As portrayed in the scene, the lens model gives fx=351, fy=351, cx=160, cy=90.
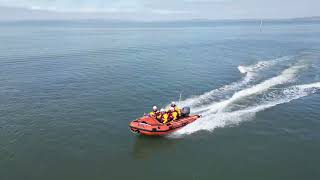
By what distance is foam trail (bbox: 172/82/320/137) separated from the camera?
2606 centimetres

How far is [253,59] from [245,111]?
2615cm

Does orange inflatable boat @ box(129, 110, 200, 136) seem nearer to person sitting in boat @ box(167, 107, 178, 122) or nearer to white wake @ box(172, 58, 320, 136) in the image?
person sitting in boat @ box(167, 107, 178, 122)

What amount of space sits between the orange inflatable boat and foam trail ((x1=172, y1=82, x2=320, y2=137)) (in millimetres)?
547

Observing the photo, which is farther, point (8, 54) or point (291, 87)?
point (8, 54)

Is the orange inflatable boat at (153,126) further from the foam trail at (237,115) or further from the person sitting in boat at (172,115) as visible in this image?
the foam trail at (237,115)

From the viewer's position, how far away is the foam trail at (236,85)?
3148 cm

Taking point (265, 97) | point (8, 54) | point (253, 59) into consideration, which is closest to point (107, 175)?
point (265, 97)

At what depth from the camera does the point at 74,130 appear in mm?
25422

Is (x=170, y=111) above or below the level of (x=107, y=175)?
above

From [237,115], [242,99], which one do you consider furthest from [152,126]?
[242,99]

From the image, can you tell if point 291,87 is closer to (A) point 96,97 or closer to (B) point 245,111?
(B) point 245,111

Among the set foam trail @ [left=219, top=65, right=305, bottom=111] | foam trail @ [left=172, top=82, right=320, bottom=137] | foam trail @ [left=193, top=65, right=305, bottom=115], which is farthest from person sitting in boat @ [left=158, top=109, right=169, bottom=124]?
foam trail @ [left=219, top=65, right=305, bottom=111]

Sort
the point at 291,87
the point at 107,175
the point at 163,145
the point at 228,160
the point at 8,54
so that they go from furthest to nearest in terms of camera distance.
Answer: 1. the point at 8,54
2. the point at 291,87
3. the point at 163,145
4. the point at 228,160
5. the point at 107,175

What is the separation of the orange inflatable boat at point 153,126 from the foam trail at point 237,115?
1.79ft
